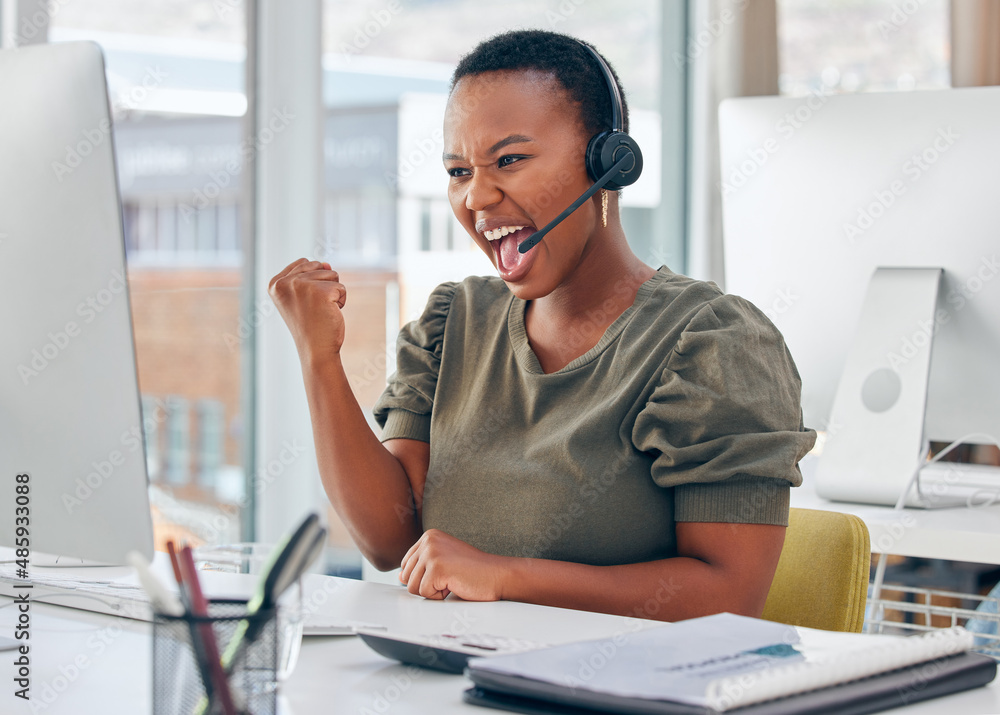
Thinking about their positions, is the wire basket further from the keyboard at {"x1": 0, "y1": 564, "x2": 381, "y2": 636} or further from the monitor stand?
the keyboard at {"x1": 0, "y1": 564, "x2": 381, "y2": 636}

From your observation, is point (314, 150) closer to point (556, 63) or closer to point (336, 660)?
point (556, 63)

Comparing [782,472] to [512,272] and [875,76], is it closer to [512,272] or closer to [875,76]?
[512,272]

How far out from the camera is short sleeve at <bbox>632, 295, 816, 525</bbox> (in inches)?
38.6

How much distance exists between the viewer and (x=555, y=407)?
1.16 m

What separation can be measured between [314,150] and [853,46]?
1.67 m

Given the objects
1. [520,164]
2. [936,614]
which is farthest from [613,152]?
[936,614]

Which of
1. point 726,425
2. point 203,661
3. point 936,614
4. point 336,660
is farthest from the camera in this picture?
point 936,614

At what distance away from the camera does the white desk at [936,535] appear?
1.34m

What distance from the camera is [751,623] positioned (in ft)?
2.23

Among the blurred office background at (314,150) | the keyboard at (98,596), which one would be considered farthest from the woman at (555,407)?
the blurred office background at (314,150)

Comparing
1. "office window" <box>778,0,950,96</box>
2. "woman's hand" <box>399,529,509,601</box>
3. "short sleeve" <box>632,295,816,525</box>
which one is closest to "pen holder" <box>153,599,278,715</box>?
"woman's hand" <box>399,529,509,601</box>

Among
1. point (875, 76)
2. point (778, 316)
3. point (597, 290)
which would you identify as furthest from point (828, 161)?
point (875, 76)

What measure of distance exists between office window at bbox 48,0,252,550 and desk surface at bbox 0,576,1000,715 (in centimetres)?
106

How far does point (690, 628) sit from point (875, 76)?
2.61 metres
